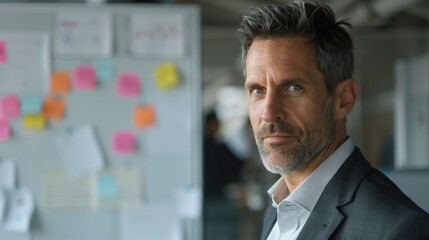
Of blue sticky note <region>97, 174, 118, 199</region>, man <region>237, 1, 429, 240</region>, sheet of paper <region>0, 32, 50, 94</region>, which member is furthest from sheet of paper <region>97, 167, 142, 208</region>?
man <region>237, 1, 429, 240</region>

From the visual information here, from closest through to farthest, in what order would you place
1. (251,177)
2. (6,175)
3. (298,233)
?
1. (298,233)
2. (6,175)
3. (251,177)

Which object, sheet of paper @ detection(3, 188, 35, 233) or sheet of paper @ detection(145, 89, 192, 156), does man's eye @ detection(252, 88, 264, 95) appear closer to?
sheet of paper @ detection(145, 89, 192, 156)

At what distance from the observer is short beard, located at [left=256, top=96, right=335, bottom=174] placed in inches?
54.2

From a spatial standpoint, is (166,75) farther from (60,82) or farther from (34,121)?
(34,121)

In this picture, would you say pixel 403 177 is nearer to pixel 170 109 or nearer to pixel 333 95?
pixel 333 95

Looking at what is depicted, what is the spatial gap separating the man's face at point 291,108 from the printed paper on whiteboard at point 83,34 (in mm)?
1935

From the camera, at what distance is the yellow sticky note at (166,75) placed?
326 cm

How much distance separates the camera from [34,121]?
321 cm

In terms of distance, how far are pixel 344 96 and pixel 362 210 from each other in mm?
297

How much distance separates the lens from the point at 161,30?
327cm

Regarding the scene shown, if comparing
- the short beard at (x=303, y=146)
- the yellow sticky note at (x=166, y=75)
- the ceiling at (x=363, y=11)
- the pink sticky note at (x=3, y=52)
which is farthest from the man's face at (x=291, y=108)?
the ceiling at (x=363, y=11)

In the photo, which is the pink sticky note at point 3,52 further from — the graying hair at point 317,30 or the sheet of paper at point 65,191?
the graying hair at point 317,30

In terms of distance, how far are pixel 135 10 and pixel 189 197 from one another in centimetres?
94

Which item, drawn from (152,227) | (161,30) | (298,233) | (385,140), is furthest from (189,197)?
(385,140)
